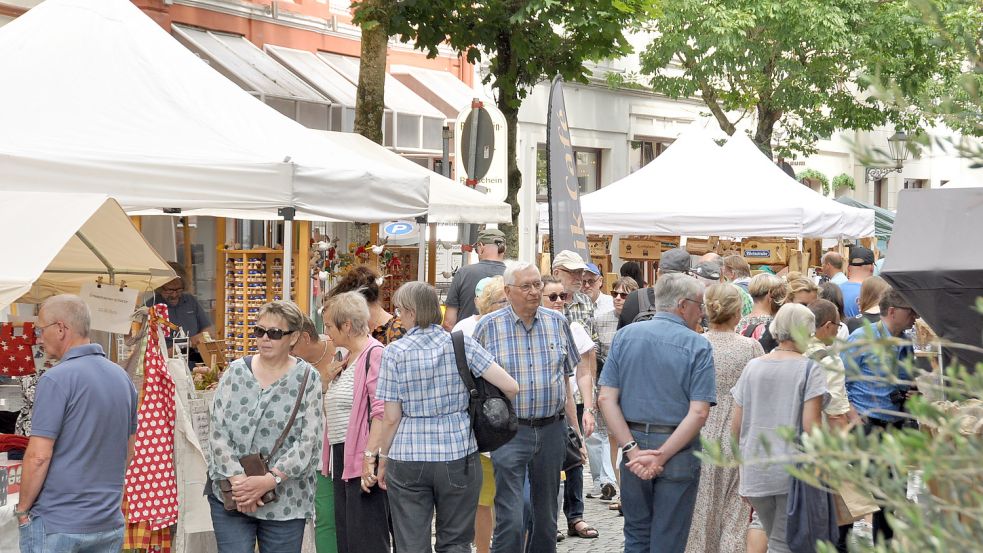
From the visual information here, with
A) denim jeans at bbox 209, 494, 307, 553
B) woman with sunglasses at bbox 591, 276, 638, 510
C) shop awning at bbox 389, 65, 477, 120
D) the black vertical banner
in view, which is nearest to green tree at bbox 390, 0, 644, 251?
the black vertical banner

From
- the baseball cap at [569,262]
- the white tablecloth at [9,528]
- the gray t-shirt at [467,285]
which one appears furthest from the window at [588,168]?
the white tablecloth at [9,528]

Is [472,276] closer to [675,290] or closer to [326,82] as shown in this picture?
[675,290]

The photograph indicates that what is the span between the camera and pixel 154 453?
23.6ft

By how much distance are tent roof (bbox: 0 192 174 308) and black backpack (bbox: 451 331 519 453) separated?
6.26 ft

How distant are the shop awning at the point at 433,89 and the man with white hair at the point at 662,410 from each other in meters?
14.6

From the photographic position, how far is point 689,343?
6941mm

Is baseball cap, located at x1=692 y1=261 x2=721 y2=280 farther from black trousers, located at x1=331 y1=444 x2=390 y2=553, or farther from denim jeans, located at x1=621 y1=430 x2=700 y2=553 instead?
black trousers, located at x1=331 y1=444 x2=390 y2=553

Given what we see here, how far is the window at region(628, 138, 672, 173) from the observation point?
30141 millimetres

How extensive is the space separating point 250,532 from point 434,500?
92 cm

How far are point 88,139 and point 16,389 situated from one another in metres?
1.49

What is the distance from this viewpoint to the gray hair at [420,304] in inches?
264

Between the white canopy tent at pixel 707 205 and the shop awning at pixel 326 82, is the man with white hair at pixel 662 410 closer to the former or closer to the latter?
the white canopy tent at pixel 707 205

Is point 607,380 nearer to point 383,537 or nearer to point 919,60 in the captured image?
point 383,537

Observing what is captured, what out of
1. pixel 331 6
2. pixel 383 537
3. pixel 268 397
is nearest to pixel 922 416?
pixel 268 397
